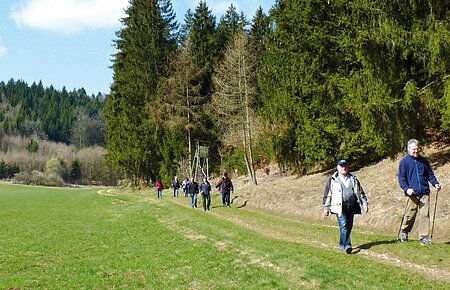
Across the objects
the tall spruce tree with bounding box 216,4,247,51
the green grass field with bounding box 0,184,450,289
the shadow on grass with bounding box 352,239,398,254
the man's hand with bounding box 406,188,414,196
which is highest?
the tall spruce tree with bounding box 216,4,247,51

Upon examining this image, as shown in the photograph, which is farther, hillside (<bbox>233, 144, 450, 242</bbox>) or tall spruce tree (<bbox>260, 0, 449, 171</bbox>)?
tall spruce tree (<bbox>260, 0, 449, 171</bbox>)

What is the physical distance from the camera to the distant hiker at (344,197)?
856 cm

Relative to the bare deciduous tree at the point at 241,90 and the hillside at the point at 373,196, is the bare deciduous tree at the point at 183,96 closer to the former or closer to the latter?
the bare deciduous tree at the point at 241,90

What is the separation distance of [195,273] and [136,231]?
336 inches

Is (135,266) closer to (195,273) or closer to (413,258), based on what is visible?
(195,273)

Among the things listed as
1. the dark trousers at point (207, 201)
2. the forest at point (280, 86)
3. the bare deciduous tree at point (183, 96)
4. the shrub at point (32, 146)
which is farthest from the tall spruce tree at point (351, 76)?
the shrub at point (32, 146)

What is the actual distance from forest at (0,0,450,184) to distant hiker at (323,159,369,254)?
22.5 ft

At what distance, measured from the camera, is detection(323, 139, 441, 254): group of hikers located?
8.59 meters

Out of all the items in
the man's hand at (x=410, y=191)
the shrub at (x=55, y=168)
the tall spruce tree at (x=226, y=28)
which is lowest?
the man's hand at (x=410, y=191)

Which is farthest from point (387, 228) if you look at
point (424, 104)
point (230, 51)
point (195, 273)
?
point (230, 51)

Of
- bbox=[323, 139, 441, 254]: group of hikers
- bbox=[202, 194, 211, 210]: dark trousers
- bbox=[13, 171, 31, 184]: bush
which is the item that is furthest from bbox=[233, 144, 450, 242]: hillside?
bbox=[13, 171, 31, 184]: bush

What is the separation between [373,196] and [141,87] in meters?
35.1

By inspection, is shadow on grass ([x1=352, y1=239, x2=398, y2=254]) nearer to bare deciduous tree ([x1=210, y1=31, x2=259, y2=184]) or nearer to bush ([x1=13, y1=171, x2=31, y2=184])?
bare deciduous tree ([x1=210, y1=31, x2=259, y2=184])

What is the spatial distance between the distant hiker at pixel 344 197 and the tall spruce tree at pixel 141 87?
37.0m
